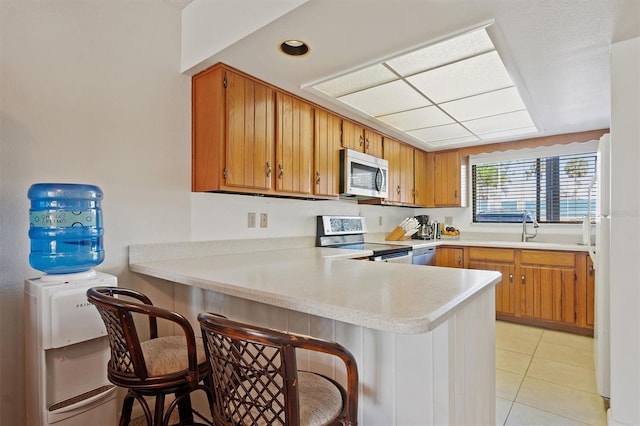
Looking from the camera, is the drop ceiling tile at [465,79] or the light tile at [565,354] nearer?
the drop ceiling tile at [465,79]

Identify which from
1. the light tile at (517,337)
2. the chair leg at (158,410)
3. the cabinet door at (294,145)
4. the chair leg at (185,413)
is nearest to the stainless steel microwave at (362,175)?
the cabinet door at (294,145)

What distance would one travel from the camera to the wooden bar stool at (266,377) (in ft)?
2.46

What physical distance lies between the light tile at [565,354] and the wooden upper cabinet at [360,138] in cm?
232

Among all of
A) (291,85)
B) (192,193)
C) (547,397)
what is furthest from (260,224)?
(547,397)

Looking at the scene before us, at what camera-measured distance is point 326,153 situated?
285 centimetres

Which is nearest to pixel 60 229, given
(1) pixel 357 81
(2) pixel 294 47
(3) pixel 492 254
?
(2) pixel 294 47

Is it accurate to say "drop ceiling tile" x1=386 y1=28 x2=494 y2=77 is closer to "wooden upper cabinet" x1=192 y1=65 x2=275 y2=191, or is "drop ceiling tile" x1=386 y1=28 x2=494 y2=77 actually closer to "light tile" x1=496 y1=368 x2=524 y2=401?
"wooden upper cabinet" x1=192 y1=65 x2=275 y2=191

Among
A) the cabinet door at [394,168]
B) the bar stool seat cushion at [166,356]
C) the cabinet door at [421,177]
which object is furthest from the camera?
the cabinet door at [421,177]

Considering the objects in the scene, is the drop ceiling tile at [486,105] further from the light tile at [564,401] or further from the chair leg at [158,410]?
the chair leg at [158,410]

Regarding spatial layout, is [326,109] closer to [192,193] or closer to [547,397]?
[192,193]

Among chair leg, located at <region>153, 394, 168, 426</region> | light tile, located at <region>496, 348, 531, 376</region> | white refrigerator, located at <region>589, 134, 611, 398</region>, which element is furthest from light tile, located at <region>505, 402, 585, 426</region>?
chair leg, located at <region>153, 394, 168, 426</region>

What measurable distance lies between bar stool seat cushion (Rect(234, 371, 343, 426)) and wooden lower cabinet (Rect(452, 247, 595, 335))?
3.24 metres

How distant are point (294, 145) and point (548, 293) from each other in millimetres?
2994

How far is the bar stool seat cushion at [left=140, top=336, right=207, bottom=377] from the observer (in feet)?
3.88
